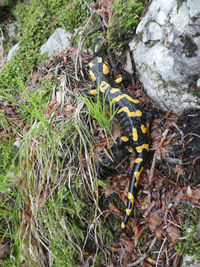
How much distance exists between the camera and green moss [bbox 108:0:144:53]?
2494mm

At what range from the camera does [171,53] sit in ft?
6.98

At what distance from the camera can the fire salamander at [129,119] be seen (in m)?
2.25

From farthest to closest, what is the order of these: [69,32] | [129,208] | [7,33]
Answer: [7,33]
[69,32]
[129,208]

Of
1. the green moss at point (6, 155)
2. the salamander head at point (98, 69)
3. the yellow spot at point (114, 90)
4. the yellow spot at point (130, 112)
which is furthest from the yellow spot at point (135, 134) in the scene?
the green moss at point (6, 155)

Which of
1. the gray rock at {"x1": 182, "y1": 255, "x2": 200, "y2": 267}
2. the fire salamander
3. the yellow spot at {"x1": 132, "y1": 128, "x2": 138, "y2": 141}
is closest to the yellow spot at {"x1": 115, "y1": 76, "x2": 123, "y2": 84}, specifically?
the fire salamander

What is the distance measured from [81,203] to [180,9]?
74.1 inches

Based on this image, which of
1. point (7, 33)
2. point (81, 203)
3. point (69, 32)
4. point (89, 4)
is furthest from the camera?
point (7, 33)

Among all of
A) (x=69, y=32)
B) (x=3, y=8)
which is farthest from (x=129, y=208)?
(x=3, y=8)

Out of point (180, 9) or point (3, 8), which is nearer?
point (180, 9)

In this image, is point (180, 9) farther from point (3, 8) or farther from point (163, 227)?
point (3, 8)

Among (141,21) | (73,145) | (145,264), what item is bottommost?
(145,264)

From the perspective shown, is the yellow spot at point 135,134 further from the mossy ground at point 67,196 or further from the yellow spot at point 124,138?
the mossy ground at point 67,196

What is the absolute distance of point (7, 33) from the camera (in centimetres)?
402

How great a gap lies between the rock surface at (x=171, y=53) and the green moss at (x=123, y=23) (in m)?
0.13
